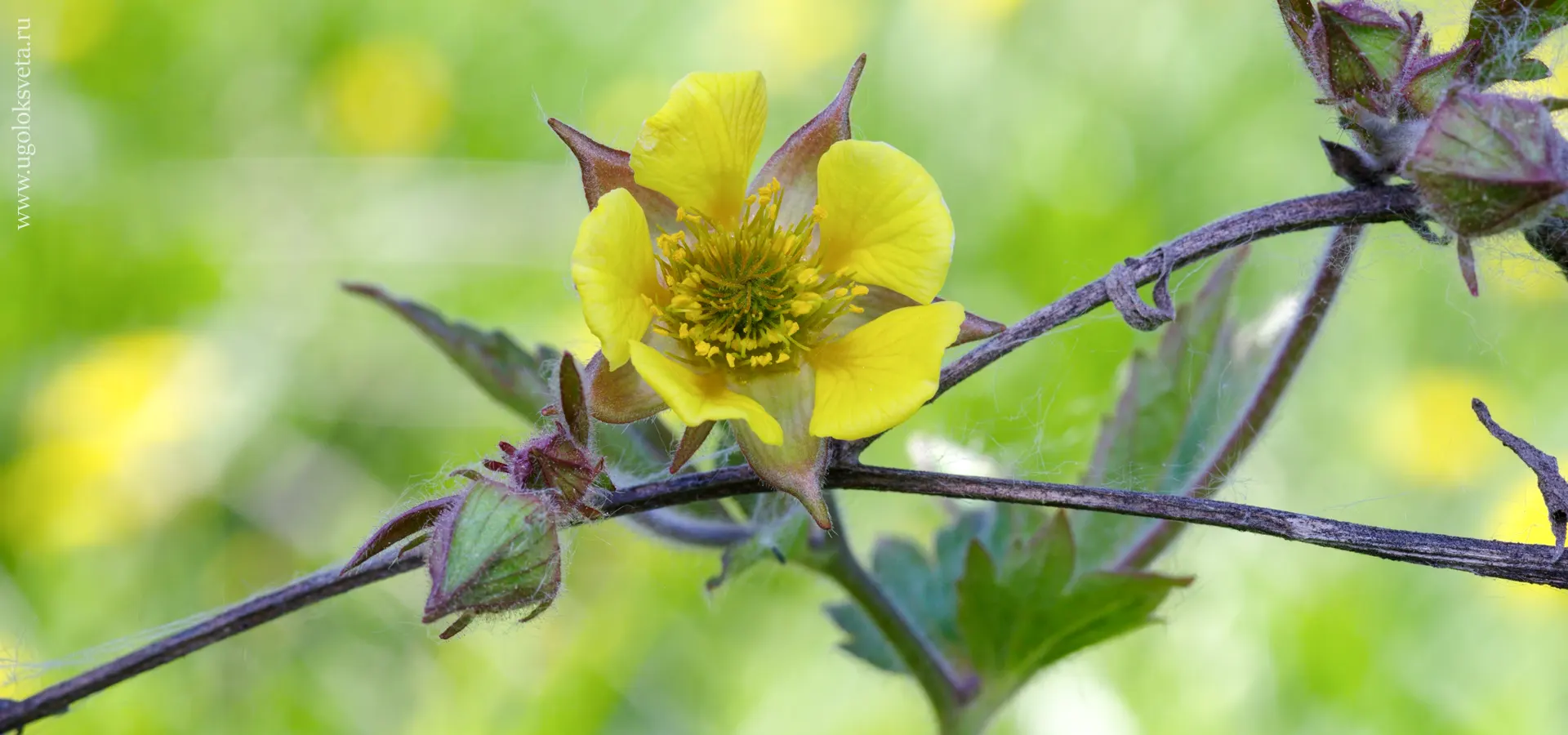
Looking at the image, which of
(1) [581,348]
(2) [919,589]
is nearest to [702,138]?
(2) [919,589]

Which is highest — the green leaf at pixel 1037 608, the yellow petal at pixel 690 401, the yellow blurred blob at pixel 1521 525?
the yellow petal at pixel 690 401

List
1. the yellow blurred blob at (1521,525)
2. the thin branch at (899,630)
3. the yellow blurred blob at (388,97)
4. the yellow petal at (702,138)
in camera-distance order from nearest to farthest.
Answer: the yellow petal at (702,138) → the thin branch at (899,630) → the yellow blurred blob at (1521,525) → the yellow blurred blob at (388,97)

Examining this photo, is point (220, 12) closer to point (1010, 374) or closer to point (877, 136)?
point (877, 136)

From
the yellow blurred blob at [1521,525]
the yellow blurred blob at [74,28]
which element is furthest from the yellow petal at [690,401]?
the yellow blurred blob at [74,28]

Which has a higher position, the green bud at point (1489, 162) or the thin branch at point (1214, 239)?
the green bud at point (1489, 162)

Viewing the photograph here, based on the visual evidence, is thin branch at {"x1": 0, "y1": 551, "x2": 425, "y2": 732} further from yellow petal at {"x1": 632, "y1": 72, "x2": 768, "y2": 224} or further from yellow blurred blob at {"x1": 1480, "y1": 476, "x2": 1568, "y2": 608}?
yellow blurred blob at {"x1": 1480, "y1": 476, "x2": 1568, "y2": 608}

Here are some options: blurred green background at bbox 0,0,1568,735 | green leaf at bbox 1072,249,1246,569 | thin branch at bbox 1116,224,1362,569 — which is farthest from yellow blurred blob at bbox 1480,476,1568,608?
thin branch at bbox 1116,224,1362,569

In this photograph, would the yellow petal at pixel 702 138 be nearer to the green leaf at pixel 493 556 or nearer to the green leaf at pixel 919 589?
the green leaf at pixel 493 556
